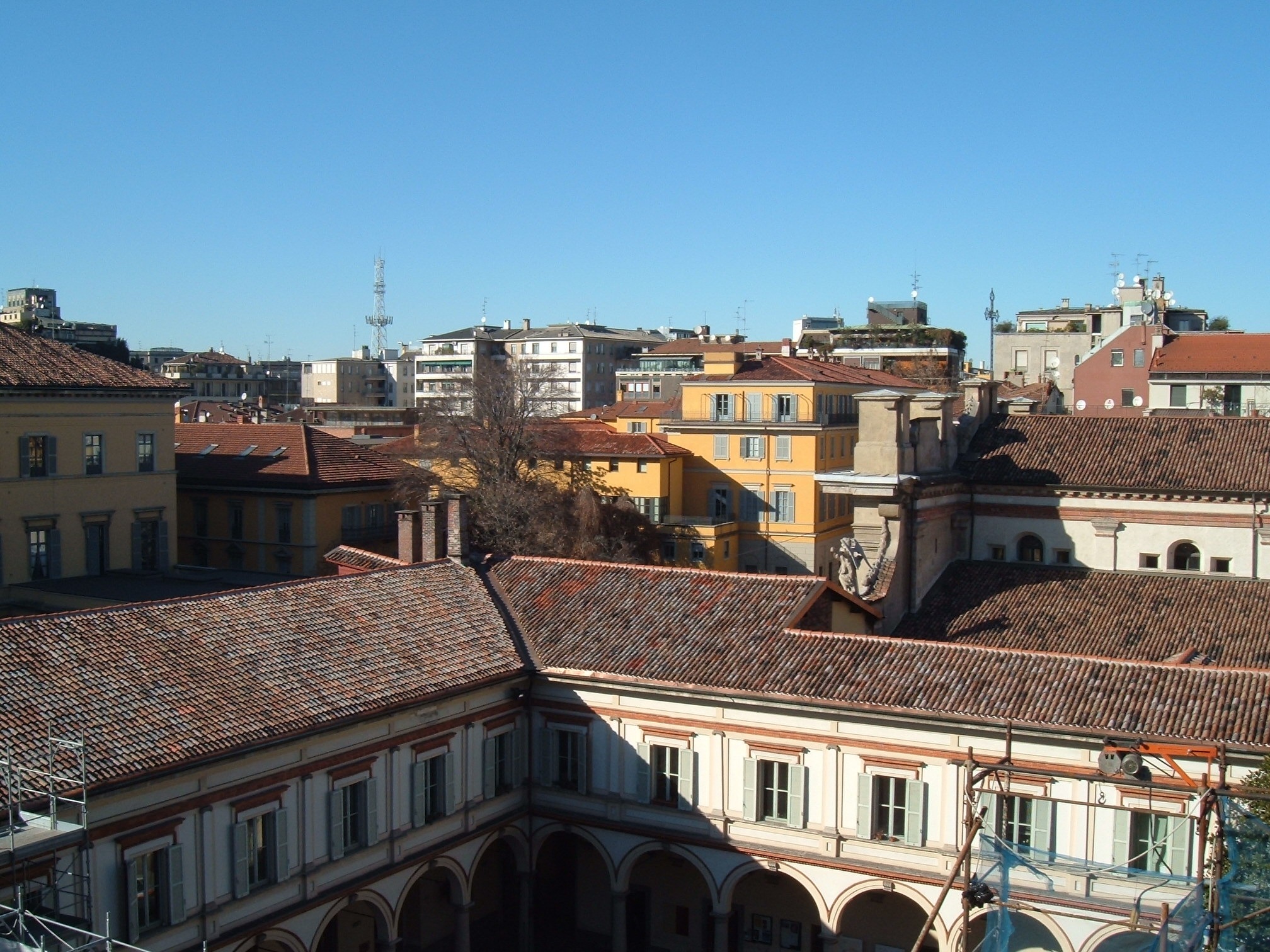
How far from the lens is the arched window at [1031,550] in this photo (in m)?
35.4

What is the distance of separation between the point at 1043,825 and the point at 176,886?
1560 centimetres

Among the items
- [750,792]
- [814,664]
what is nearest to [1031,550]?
[814,664]

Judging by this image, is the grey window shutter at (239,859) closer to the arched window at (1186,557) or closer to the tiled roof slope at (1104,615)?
the tiled roof slope at (1104,615)

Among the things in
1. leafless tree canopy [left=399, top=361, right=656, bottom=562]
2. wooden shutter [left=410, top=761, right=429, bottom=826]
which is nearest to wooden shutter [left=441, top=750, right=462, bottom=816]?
wooden shutter [left=410, top=761, right=429, bottom=826]

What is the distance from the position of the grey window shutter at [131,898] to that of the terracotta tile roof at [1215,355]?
178 feet

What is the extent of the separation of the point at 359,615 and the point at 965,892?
47.9 feet

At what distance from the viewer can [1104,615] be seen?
31.4m

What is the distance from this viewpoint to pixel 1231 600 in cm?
3092

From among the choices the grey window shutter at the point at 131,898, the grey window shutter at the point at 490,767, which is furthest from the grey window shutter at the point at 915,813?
the grey window shutter at the point at 131,898

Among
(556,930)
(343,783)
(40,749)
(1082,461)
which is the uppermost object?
(1082,461)

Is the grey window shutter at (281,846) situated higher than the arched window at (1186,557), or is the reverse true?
the arched window at (1186,557)

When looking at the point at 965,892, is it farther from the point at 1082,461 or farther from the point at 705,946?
the point at 1082,461

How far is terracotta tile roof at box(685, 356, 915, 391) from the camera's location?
206 ft

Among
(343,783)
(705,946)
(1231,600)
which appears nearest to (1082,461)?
(1231,600)
